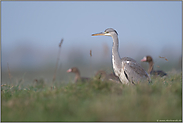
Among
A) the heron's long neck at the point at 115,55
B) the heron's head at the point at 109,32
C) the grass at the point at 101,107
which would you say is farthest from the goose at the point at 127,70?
the grass at the point at 101,107

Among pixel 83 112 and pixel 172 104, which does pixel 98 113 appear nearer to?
pixel 83 112

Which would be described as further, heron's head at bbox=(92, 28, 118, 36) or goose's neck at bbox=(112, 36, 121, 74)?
heron's head at bbox=(92, 28, 118, 36)

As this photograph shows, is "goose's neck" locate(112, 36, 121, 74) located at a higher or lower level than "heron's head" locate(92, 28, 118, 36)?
lower

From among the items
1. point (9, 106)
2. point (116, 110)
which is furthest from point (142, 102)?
point (9, 106)

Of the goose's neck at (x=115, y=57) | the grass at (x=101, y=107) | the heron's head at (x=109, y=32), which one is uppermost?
the heron's head at (x=109, y=32)

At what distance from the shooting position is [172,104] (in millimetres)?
3494

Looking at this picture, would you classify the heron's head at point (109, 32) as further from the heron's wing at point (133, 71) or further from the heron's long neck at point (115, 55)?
the heron's wing at point (133, 71)

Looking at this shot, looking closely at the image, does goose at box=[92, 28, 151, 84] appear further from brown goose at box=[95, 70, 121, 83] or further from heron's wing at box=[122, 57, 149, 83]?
brown goose at box=[95, 70, 121, 83]

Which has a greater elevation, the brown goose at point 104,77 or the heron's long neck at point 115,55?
the heron's long neck at point 115,55

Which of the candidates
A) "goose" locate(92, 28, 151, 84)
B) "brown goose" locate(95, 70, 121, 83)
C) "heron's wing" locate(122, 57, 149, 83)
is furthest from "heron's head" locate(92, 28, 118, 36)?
"brown goose" locate(95, 70, 121, 83)

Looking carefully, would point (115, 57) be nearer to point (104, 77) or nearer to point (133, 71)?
point (133, 71)

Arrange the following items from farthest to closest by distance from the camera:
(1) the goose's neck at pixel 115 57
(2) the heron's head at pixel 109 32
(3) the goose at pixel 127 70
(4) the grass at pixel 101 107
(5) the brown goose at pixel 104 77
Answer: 1. (2) the heron's head at pixel 109 32
2. (1) the goose's neck at pixel 115 57
3. (3) the goose at pixel 127 70
4. (5) the brown goose at pixel 104 77
5. (4) the grass at pixel 101 107

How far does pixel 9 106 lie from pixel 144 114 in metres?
2.33

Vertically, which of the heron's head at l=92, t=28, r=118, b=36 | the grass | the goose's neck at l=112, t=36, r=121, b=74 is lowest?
the grass
